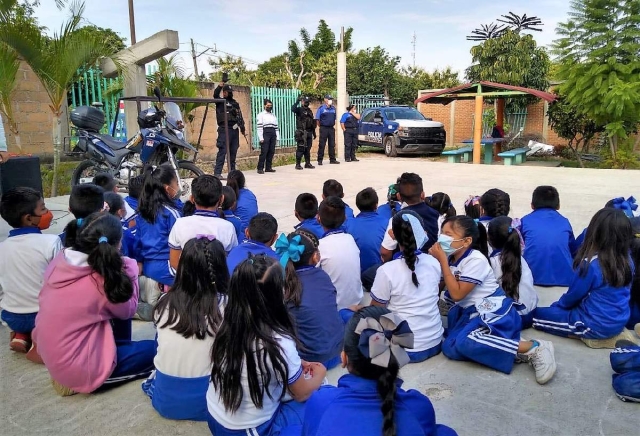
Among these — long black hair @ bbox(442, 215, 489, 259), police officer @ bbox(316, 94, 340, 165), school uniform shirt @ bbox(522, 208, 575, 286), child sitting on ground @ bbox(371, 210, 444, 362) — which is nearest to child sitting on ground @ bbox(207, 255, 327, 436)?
child sitting on ground @ bbox(371, 210, 444, 362)

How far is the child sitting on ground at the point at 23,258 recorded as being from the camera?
3189mm

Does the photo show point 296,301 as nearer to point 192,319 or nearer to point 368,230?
point 192,319

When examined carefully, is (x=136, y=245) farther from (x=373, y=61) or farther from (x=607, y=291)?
(x=373, y=61)

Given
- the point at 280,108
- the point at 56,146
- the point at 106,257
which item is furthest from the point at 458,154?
the point at 106,257

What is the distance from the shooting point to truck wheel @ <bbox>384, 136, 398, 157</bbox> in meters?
17.1

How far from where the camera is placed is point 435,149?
57.1 feet

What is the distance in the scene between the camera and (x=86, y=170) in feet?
26.8

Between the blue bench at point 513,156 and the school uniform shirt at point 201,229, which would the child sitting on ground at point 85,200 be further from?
the blue bench at point 513,156

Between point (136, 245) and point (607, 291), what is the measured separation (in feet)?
10.5

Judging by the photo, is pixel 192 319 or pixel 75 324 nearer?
pixel 192 319

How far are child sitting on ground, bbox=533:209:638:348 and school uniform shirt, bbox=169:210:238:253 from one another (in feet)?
7.47

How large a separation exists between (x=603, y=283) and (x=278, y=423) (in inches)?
85.8

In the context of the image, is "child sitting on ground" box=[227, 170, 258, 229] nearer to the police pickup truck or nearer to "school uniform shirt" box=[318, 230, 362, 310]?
"school uniform shirt" box=[318, 230, 362, 310]

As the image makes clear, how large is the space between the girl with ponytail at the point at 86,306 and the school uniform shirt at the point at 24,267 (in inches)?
19.8
